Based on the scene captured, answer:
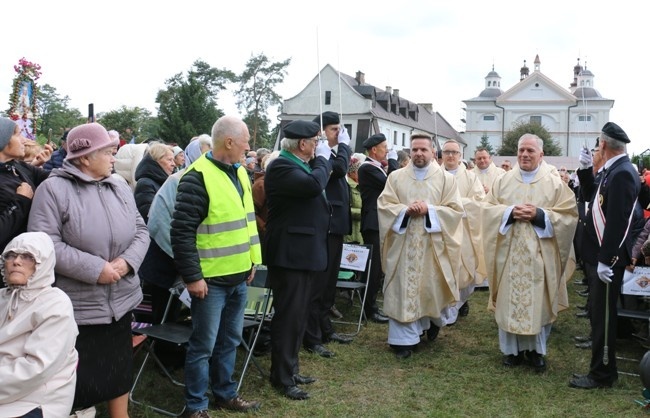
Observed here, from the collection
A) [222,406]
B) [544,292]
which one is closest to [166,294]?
[222,406]

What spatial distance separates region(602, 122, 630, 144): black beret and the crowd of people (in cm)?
2

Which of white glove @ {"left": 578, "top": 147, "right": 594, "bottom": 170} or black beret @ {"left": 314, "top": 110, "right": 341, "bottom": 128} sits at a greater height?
black beret @ {"left": 314, "top": 110, "right": 341, "bottom": 128}

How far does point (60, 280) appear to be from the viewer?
3.40 metres

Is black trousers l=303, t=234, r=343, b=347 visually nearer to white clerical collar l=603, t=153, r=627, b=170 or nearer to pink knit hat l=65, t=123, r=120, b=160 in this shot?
white clerical collar l=603, t=153, r=627, b=170

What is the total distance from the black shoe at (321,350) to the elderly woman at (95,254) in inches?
102

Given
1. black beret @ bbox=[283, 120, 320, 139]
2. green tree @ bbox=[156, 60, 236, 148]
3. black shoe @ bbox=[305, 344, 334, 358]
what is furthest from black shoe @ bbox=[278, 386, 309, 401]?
green tree @ bbox=[156, 60, 236, 148]

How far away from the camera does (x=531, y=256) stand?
5801mm

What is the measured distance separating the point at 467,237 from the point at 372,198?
49.4 inches

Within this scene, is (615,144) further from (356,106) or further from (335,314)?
(356,106)

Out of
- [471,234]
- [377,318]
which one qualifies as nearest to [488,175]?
[471,234]

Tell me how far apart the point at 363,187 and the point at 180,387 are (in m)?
3.55

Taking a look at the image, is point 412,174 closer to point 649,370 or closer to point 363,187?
point 363,187

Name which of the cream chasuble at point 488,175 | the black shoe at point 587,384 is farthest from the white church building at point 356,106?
the black shoe at point 587,384

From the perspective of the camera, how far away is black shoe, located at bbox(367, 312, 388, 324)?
299 inches
